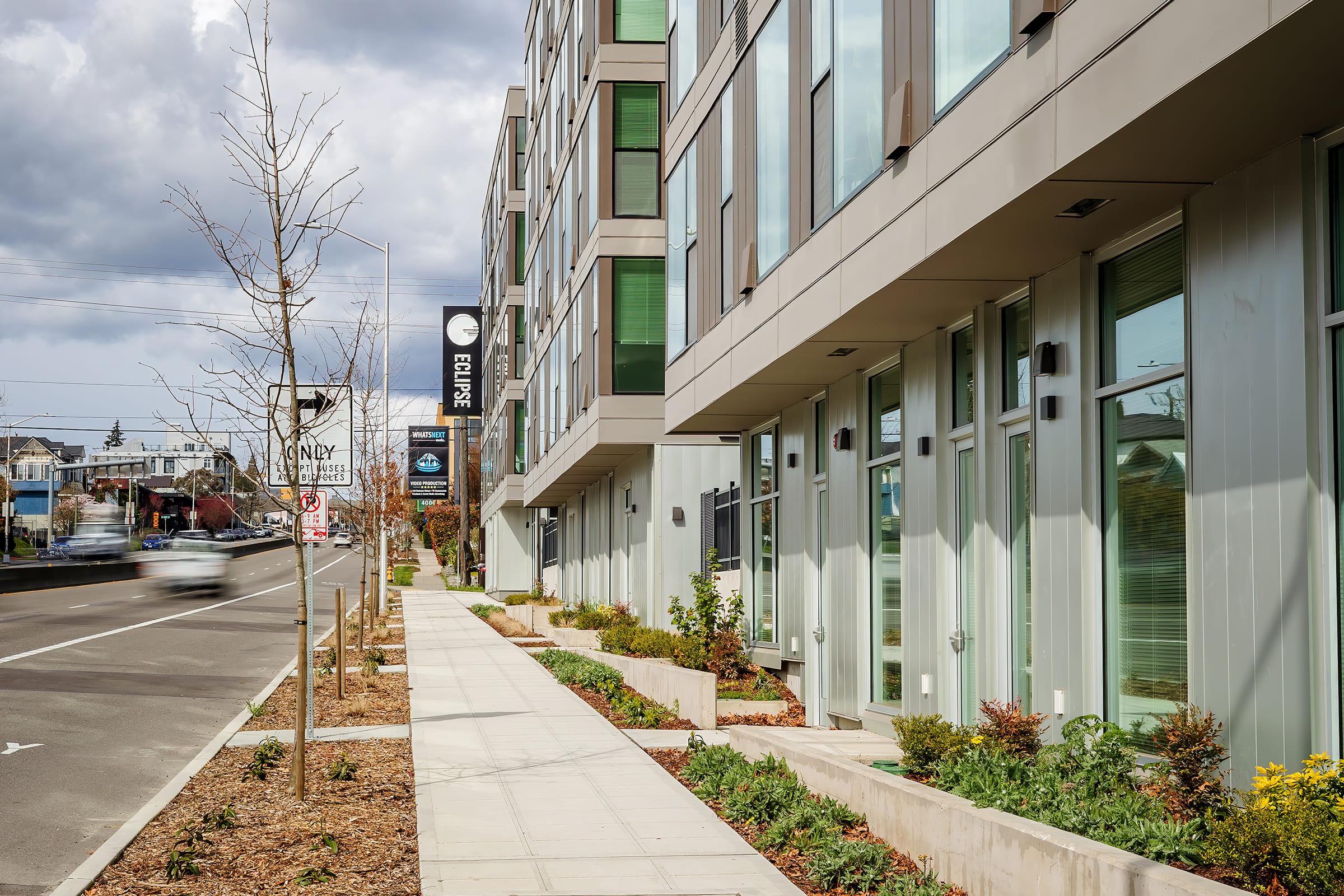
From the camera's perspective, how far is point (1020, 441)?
9.61 metres

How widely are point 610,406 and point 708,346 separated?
6.41 m

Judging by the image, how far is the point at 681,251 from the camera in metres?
18.7

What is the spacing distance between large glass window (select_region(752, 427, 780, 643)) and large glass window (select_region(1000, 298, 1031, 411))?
7245mm

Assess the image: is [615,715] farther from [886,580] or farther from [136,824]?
[136,824]

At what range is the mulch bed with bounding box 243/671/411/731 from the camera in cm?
1350

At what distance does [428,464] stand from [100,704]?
4711cm

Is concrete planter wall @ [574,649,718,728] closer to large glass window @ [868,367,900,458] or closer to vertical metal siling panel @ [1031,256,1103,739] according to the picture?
large glass window @ [868,367,900,458]

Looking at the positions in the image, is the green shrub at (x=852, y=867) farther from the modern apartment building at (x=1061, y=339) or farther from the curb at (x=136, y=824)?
the curb at (x=136, y=824)

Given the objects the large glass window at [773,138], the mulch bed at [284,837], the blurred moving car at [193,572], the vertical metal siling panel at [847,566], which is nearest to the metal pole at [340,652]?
the mulch bed at [284,837]

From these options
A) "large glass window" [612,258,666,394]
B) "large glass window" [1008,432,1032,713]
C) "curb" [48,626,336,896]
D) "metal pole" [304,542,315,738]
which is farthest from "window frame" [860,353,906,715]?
"large glass window" [612,258,666,394]

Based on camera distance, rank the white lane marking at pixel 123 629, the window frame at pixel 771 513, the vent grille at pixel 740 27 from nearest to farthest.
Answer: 1. the vent grille at pixel 740 27
2. the window frame at pixel 771 513
3. the white lane marking at pixel 123 629

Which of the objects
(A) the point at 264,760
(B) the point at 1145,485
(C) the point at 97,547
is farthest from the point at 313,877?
(C) the point at 97,547

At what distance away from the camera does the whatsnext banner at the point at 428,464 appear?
60.1 meters

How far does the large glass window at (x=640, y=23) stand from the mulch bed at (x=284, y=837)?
15973mm
